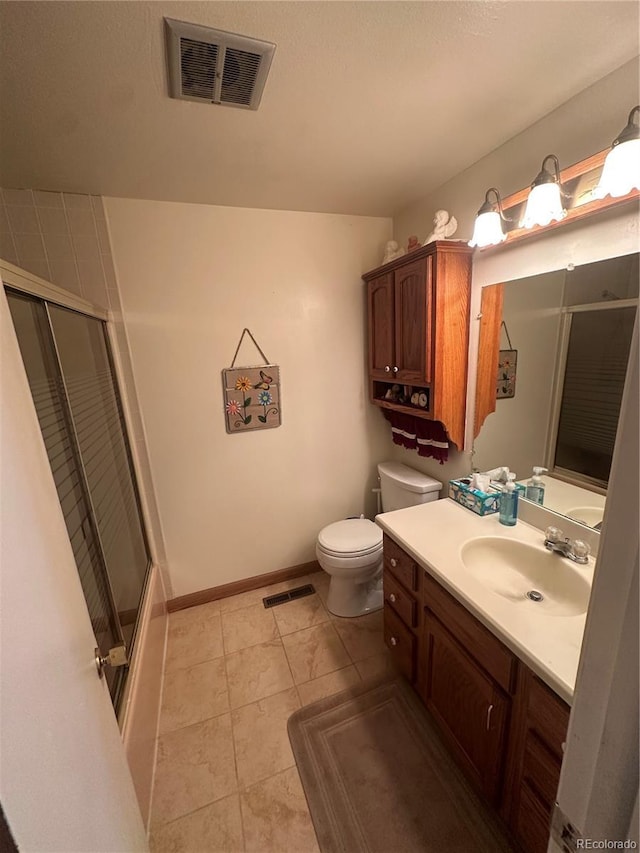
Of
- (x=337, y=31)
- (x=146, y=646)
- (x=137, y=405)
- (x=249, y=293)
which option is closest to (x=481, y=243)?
(x=337, y=31)

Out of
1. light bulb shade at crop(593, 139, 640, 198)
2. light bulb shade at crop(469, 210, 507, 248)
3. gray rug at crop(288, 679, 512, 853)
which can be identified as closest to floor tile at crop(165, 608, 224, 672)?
gray rug at crop(288, 679, 512, 853)

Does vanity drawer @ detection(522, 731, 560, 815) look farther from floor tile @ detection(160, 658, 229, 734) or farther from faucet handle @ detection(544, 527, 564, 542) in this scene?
floor tile @ detection(160, 658, 229, 734)

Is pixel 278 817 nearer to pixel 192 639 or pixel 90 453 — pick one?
pixel 192 639

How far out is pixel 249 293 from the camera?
191cm

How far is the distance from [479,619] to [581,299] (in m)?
1.10

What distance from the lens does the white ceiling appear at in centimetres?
82

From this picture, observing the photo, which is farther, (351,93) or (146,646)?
(146,646)

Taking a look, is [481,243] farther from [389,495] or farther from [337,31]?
[389,495]

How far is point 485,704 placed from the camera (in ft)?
3.32

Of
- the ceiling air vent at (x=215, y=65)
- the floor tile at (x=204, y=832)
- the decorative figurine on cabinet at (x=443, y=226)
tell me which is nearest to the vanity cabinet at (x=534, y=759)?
the floor tile at (x=204, y=832)

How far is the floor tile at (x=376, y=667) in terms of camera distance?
162cm

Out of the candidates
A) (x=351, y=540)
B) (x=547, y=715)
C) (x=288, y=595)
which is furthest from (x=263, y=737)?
(x=547, y=715)

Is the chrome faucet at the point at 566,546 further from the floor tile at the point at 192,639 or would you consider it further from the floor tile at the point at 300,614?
the floor tile at the point at 192,639

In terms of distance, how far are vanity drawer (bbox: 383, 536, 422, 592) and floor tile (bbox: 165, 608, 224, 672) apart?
1.11m
